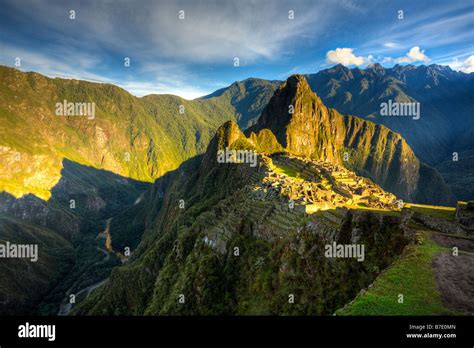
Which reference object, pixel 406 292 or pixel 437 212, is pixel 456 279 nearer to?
pixel 406 292

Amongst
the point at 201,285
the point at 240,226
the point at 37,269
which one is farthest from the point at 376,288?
the point at 37,269

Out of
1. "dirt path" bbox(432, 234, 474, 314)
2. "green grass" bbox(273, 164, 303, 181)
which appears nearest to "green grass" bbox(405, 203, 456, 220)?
"dirt path" bbox(432, 234, 474, 314)

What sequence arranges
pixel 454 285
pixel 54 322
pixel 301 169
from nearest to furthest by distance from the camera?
pixel 54 322 → pixel 454 285 → pixel 301 169

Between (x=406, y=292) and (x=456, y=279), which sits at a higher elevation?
(x=456, y=279)

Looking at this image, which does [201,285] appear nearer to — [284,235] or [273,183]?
[284,235]

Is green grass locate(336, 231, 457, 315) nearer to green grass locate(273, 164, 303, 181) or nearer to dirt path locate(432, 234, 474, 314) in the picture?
dirt path locate(432, 234, 474, 314)

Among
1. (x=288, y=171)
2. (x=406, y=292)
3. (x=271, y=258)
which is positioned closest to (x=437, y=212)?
(x=271, y=258)
